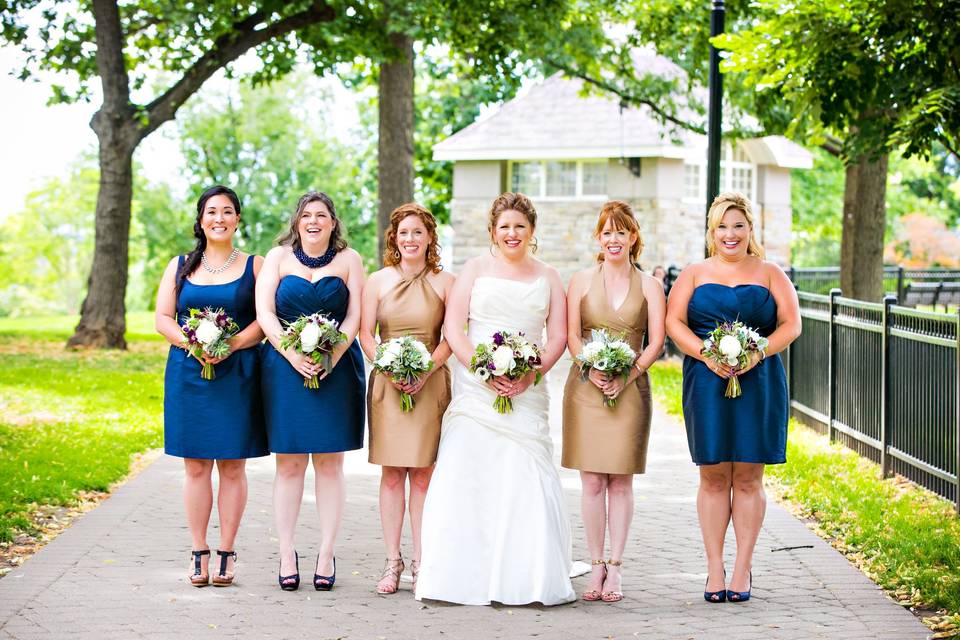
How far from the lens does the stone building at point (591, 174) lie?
115 feet

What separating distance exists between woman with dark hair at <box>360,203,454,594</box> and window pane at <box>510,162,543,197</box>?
98.9 ft

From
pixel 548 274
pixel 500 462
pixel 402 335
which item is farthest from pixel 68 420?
pixel 548 274

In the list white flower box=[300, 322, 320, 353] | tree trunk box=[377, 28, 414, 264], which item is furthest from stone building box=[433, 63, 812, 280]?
white flower box=[300, 322, 320, 353]

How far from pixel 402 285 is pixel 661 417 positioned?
27.8 ft

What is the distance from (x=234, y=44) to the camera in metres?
23.0

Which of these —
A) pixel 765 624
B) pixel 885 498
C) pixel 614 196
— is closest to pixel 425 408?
pixel 765 624

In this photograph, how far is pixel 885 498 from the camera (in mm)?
9445

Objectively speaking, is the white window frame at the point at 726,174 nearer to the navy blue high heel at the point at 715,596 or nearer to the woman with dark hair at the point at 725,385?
the woman with dark hair at the point at 725,385

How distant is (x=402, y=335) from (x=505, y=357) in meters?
0.71

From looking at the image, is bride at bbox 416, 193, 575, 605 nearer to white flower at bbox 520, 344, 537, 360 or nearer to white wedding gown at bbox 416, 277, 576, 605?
white wedding gown at bbox 416, 277, 576, 605

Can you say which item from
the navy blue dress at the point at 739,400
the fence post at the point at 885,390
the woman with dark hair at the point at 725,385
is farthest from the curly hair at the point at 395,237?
the fence post at the point at 885,390

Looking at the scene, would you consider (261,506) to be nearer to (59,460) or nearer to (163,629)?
(59,460)

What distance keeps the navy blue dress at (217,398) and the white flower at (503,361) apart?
144cm

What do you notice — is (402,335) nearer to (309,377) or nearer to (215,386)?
(309,377)
